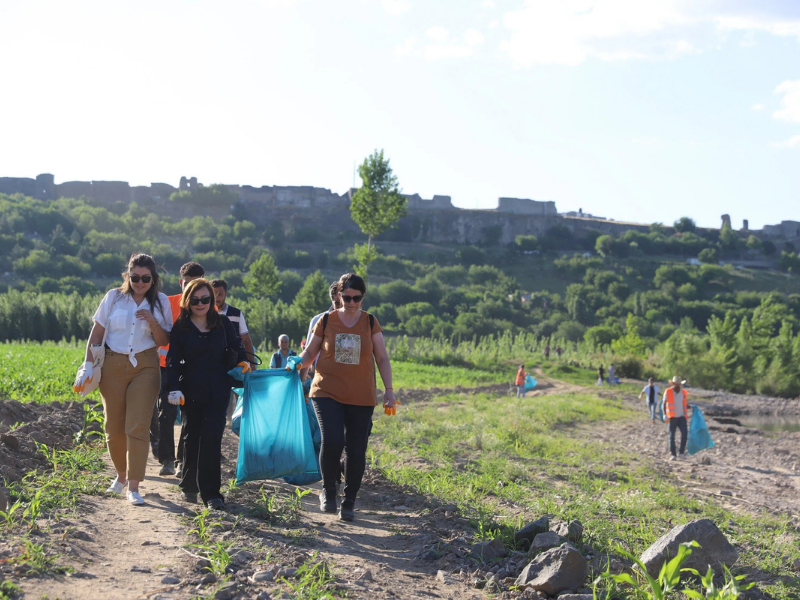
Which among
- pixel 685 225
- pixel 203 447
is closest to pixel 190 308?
pixel 203 447

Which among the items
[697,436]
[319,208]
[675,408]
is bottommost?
[697,436]

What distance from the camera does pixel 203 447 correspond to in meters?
5.57

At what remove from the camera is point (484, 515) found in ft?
20.0

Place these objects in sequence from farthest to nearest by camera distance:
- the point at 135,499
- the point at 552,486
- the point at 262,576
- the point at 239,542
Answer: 1. the point at 552,486
2. the point at 135,499
3. the point at 239,542
4. the point at 262,576

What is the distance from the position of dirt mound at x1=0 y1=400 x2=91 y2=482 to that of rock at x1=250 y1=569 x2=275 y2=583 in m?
2.29

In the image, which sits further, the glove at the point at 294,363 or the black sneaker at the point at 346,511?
the glove at the point at 294,363

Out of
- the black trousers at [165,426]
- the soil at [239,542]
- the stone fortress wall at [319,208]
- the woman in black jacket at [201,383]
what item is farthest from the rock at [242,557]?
the stone fortress wall at [319,208]

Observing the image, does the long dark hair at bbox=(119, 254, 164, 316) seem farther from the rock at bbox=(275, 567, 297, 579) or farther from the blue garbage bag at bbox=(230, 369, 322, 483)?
the rock at bbox=(275, 567, 297, 579)

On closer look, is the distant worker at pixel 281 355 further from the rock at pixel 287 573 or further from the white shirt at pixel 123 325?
the rock at pixel 287 573

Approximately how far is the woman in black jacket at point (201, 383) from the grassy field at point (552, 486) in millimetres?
2043

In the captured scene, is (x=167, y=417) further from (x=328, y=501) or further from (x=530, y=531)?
(x=530, y=531)

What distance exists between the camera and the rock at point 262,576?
3992 millimetres

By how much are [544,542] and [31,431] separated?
4.91m

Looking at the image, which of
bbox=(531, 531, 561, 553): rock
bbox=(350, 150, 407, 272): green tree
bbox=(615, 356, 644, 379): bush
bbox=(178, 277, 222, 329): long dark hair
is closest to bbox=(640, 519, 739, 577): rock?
bbox=(531, 531, 561, 553): rock
